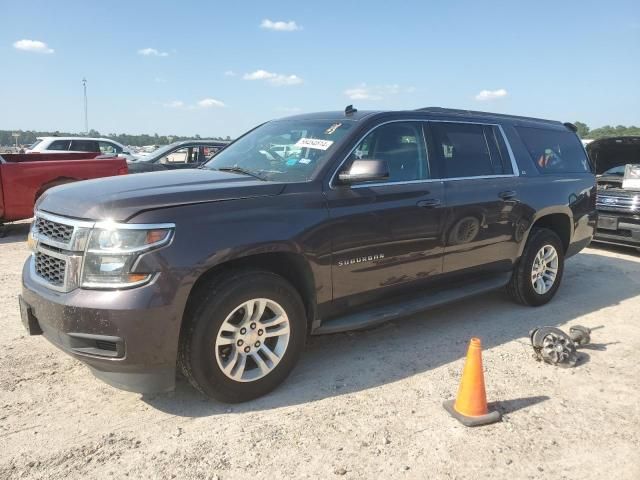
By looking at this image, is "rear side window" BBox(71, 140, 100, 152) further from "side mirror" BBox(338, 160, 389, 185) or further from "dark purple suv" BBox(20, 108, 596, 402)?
"side mirror" BBox(338, 160, 389, 185)

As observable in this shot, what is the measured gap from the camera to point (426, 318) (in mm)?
5090

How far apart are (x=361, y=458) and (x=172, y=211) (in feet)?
5.67

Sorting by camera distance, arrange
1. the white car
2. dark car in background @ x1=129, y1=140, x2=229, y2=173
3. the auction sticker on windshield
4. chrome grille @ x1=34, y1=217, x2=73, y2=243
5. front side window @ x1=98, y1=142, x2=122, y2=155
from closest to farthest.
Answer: chrome grille @ x1=34, y1=217, x2=73, y2=243 < the auction sticker on windshield < dark car in background @ x1=129, y1=140, x2=229, y2=173 < the white car < front side window @ x1=98, y1=142, x2=122, y2=155

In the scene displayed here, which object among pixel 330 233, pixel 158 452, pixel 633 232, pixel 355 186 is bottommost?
pixel 158 452

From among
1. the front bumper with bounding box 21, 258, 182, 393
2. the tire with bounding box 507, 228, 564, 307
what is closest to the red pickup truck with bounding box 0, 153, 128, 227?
the front bumper with bounding box 21, 258, 182, 393

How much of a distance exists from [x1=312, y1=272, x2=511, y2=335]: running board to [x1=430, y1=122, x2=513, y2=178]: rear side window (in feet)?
3.35

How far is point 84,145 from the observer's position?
17109 millimetres

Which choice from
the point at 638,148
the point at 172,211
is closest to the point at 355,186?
the point at 172,211

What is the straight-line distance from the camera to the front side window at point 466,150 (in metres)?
4.46

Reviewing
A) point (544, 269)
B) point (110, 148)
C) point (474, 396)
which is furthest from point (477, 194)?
point (110, 148)

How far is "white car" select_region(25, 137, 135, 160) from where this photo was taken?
16.2 m

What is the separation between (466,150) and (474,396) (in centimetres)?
236

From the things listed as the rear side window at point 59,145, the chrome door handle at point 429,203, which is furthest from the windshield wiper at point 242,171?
the rear side window at point 59,145

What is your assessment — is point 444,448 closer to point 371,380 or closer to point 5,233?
point 371,380
